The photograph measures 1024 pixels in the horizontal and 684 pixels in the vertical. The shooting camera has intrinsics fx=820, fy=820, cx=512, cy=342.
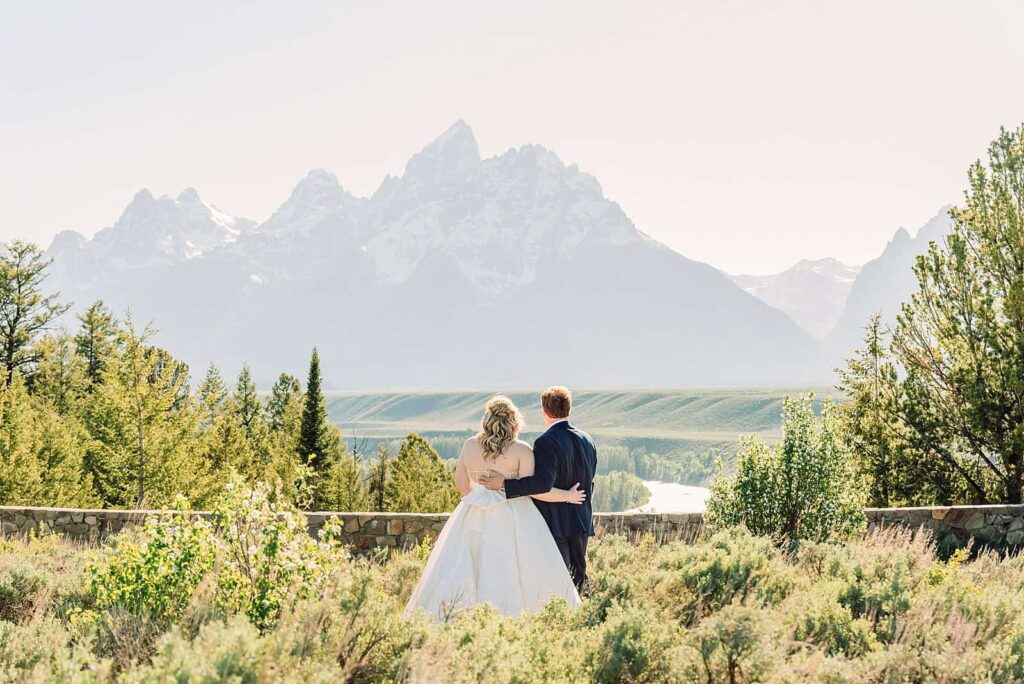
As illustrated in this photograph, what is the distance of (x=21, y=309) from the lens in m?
34.6

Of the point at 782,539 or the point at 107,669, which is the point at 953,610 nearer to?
the point at 782,539

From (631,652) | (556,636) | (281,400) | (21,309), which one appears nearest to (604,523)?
(556,636)

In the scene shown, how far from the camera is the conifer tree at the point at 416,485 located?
153 feet

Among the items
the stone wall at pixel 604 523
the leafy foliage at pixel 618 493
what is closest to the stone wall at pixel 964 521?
the stone wall at pixel 604 523

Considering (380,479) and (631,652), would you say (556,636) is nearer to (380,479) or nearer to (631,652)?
(631,652)

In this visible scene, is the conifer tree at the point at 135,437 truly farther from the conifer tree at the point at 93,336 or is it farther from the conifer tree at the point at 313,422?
the conifer tree at the point at 313,422

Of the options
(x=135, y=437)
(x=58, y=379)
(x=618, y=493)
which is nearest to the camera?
(x=135, y=437)

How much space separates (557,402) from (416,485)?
42889mm

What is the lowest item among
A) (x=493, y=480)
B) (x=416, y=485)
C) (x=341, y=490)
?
(x=341, y=490)

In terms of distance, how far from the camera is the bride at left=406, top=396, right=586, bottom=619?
20.0ft

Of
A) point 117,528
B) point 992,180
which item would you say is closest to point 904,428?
point 992,180

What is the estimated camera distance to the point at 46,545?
923cm

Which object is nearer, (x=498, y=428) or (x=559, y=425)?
(x=498, y=428)

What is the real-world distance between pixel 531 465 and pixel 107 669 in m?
3.83
